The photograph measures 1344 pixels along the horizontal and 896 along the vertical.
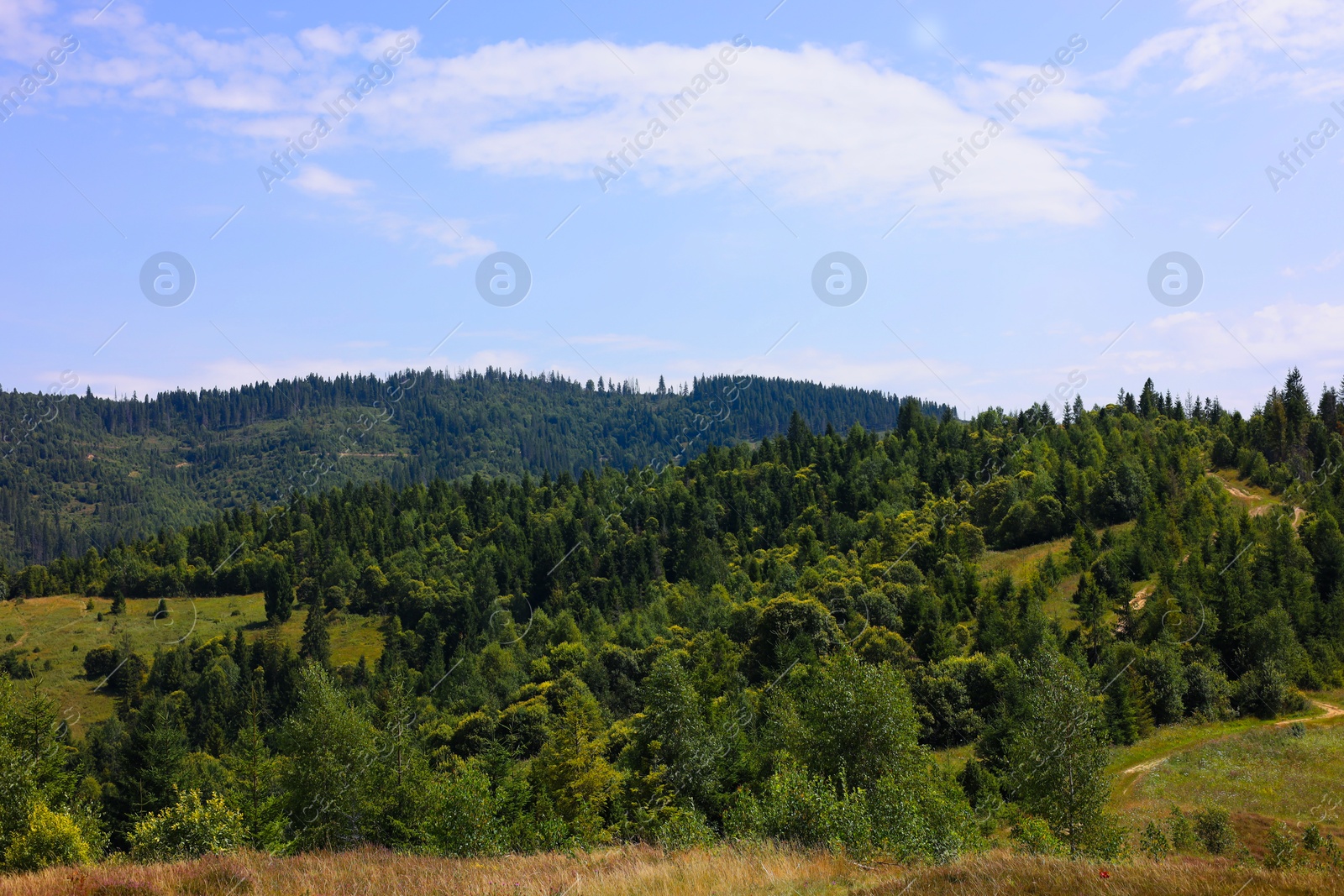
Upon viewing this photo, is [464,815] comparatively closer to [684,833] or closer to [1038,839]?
[684,833]

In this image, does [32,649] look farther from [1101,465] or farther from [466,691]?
[1101,465]

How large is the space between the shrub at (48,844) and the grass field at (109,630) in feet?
357

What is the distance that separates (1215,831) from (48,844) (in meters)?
52.7

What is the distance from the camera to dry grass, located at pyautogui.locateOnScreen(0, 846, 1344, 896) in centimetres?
1645

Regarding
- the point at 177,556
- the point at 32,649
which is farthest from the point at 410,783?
the point at 177,556

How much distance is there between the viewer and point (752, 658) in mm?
88688

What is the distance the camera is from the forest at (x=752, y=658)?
41094mm

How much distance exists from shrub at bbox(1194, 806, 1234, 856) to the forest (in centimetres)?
28

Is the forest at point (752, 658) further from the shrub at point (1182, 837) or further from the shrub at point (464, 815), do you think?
the shrub at point (1182, 837)

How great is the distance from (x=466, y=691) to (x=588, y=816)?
66641 mm

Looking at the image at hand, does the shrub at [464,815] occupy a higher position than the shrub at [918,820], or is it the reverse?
the shrub at [918,820]

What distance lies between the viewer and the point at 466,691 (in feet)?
368

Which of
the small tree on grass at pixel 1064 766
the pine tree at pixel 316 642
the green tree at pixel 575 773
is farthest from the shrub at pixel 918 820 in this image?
the pine tree at pixel 316 642

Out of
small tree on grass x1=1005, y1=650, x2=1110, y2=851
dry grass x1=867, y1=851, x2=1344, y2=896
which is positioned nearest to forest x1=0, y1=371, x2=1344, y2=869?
small tree on grass x1=1005, y1=650, x2=1110, y2=851
